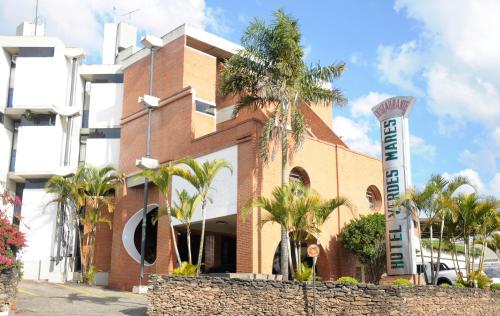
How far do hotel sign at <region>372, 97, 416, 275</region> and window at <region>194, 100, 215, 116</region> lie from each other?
31.4 ft

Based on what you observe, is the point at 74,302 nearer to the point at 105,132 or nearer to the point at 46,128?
the point at 105,132

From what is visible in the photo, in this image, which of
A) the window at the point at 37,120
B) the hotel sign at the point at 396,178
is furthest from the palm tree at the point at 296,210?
the window at the point at 37,120

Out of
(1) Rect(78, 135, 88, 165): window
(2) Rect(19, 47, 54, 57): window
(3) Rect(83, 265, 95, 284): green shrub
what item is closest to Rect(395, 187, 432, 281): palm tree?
(3) Rect(83, 265, 95, 284): green shrub

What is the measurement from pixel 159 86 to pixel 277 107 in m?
10.7

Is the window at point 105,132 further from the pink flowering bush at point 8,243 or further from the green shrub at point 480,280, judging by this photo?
the green shrub at point 480,280

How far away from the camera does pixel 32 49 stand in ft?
117

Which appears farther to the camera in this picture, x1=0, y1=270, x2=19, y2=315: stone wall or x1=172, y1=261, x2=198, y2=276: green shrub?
x1=172, y1=261, x2=198, y2=276: green shrub

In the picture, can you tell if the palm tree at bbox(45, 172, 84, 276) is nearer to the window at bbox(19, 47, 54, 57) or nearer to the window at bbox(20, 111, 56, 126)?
the window at bbox(20, 111, 56, 126)

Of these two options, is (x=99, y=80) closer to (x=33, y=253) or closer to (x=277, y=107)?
(x=33, y=253)

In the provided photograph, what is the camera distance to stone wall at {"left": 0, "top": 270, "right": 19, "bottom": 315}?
1797 cm

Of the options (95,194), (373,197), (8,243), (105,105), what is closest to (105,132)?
(105,105)

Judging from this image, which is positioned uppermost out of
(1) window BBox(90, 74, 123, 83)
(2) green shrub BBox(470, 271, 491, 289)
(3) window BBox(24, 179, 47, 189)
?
(1) window BBox(90, 74, 123, 83)

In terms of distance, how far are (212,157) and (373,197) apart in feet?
31.3

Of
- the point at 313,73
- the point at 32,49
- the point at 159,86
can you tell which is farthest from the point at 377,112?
the point at 32,49
